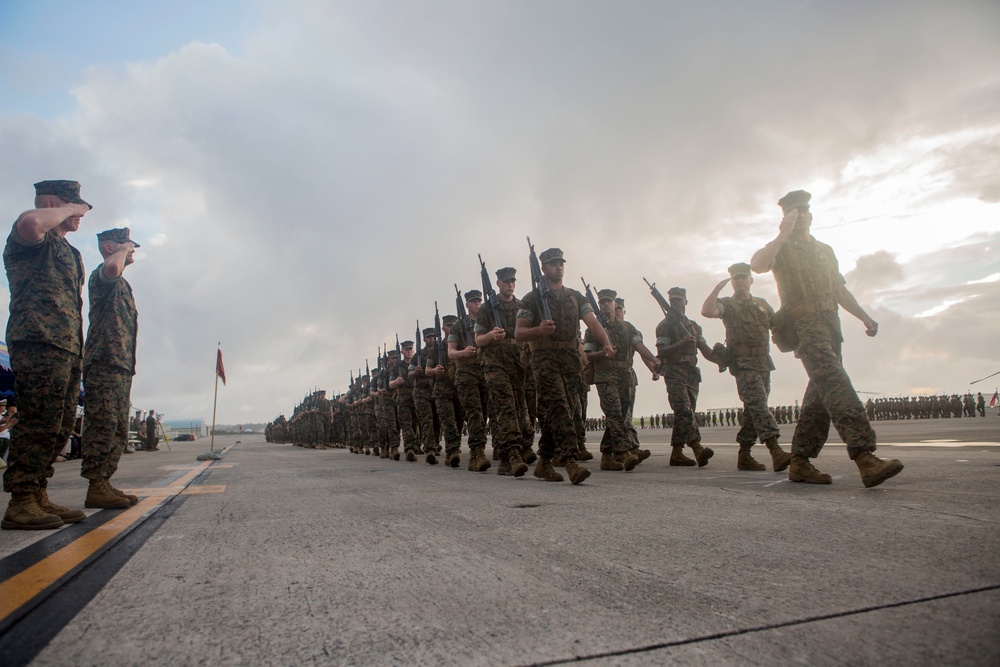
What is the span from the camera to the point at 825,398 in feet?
13.8

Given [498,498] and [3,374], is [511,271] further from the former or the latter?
[3,374]

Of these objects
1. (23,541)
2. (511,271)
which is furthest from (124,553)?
(511,271)

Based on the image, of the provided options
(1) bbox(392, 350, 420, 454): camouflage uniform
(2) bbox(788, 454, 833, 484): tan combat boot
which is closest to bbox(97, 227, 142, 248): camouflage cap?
(2) bbox(788, 454, 833, 484): tan combat boot

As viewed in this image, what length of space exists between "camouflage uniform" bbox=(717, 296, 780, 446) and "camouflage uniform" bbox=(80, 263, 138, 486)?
18.5ft

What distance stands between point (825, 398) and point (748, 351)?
2.08 m

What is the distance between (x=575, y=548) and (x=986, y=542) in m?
1.48

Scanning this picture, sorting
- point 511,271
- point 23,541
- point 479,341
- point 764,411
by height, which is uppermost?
point 511,271

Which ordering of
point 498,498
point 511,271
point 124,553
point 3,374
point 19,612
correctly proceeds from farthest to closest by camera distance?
point 3,374 → point 511,271 → point 498,498 → point 124,553 → point 19,612

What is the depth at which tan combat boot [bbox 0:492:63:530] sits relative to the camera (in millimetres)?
3348

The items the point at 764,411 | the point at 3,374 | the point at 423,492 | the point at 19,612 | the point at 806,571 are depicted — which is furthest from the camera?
the point at 3,374

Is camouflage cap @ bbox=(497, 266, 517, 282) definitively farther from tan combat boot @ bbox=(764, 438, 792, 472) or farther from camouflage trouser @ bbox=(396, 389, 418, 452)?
camouflage trouser @ bbox=(396, 389, 418, 452)

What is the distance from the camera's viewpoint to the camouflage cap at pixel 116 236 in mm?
4590

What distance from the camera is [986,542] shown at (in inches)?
83.9

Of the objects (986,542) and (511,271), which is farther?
(511,271)
